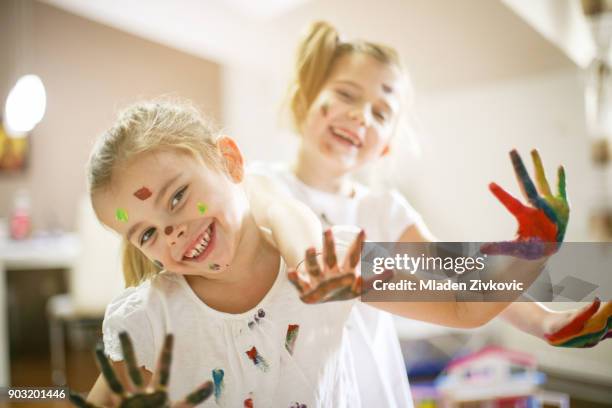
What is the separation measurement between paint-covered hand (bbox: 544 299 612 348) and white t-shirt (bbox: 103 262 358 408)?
245 mm

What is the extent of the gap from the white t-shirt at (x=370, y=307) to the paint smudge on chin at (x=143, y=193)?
8.5 inches

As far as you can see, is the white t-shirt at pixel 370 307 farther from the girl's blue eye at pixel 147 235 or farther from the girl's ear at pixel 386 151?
the girl's blue eye at pixel 147 235

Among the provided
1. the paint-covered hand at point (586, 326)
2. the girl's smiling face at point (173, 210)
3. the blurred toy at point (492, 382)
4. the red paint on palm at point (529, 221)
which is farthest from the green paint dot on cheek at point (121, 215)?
the blurred toy at point (492, 382)

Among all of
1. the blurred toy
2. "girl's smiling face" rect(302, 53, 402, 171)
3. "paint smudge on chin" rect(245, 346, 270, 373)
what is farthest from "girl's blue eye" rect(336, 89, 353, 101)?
the blurred toy

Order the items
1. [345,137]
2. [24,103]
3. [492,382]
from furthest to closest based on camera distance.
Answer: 1. [492,382]
2. [24,103]
3. [345,137]

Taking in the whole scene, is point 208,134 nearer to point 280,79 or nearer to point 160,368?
point 160,368

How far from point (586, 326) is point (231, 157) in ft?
1.34

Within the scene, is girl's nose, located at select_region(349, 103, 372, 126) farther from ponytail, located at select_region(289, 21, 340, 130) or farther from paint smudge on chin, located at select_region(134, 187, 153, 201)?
paint smudge on chin, located at select_region(134, 187, 153, 201)

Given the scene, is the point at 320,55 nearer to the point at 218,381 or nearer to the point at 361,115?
the point at 361,115

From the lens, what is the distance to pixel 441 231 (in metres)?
1.67

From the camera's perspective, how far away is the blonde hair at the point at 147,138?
1.52 ft

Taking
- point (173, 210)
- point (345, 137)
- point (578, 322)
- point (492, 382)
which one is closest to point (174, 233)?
point (173, 210)

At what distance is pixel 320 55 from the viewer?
25.4 inches

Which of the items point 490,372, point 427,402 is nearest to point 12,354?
point 427,402
